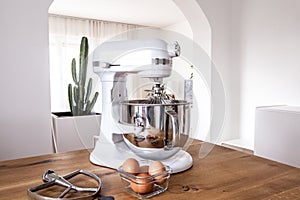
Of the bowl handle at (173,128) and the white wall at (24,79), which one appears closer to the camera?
the bowl handle at (173,128)

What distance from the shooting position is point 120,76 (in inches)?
35.2

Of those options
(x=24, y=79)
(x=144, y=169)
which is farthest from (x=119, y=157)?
(x=24, y=79)

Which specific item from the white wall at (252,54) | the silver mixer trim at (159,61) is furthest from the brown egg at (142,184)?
the white wall at (252,54)

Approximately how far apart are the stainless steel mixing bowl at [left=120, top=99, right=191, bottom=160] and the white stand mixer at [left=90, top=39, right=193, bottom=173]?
0.08 ft

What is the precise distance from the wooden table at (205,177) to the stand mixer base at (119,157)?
0.07 feet

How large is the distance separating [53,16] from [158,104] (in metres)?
4.11

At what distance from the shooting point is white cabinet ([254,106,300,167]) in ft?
5.77

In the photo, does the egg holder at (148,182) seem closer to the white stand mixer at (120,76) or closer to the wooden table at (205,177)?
the wooden table at (205,177)

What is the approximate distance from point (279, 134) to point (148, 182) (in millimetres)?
1572

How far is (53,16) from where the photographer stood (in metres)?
4.17

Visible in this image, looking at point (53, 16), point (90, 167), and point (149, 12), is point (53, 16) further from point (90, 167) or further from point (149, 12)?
point (90, 167)

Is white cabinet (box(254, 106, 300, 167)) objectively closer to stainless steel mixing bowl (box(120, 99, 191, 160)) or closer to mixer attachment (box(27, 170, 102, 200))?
stainless steel mixing bowl (box(120, 99, 191, 160))

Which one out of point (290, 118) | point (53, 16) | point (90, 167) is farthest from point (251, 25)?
point (53, 16)

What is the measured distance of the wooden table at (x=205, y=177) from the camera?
60 centimetres
